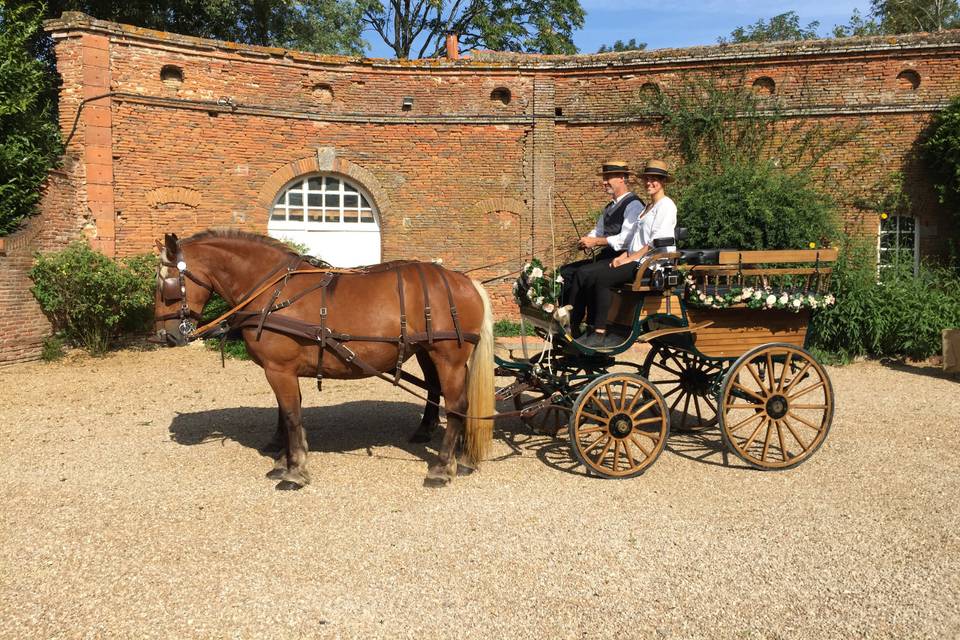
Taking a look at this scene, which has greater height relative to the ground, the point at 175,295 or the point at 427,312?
the point at 175,295

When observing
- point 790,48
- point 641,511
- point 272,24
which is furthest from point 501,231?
point 272,24

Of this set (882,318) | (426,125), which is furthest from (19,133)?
(882,318)

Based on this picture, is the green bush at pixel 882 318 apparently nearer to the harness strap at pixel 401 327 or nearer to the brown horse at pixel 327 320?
the brown horse at pixel 327 320

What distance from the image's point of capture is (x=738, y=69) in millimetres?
12758

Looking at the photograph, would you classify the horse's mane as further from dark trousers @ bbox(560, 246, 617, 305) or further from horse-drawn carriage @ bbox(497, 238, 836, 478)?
dark trousers @ bbox(560, 246, 617, 305)

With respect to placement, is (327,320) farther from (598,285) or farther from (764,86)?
(764,86)

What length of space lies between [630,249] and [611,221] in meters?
0.33

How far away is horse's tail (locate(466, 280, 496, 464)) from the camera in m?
4.99

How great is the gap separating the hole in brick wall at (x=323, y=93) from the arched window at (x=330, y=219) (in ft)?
4.75

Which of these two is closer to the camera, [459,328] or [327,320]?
[327,320]

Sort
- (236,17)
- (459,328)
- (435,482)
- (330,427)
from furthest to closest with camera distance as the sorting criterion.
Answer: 1. (236,17)
2. (330,427)
3. (459,328)
4. (435,482)

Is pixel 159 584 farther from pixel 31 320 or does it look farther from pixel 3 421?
pixel 31 320

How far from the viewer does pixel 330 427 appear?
21.1 ft

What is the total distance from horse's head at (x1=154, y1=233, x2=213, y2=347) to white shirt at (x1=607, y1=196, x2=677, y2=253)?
319 centimetres
